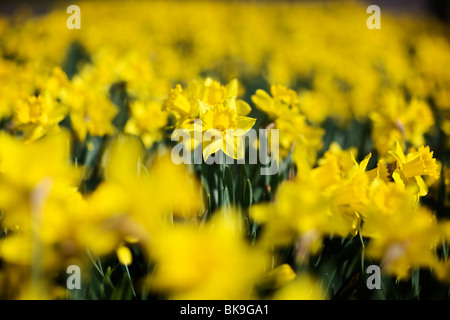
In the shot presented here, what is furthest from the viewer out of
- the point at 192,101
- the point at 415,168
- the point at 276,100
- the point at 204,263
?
the point at 276,100

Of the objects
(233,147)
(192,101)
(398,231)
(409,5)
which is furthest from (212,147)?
(409,5)

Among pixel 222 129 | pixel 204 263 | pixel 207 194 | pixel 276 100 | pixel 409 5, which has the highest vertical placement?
pixel 409 5

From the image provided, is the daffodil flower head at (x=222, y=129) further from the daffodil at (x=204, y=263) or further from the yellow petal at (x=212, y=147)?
the daffodil at (x=204, y=263)

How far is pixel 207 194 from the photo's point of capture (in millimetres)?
986

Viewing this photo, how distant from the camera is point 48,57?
239 cm

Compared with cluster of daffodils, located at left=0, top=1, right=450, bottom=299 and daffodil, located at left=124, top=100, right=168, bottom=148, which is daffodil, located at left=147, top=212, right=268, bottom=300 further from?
daffodil, located at left=124, top=100, right=168, bottom=148

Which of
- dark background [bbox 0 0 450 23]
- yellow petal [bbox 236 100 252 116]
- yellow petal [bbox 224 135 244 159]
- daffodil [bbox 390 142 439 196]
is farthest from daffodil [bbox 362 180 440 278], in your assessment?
dark background [bbox 0 0 450 23]

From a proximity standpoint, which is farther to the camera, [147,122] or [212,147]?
[147,122]

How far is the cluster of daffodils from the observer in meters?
0.46

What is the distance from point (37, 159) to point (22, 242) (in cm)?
14

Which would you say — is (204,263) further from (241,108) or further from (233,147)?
(241,108)

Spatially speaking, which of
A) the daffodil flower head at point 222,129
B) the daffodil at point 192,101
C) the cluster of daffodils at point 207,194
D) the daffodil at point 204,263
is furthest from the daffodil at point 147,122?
the daffodil at point 204,263

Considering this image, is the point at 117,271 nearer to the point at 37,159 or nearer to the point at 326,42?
the point at 37,159
